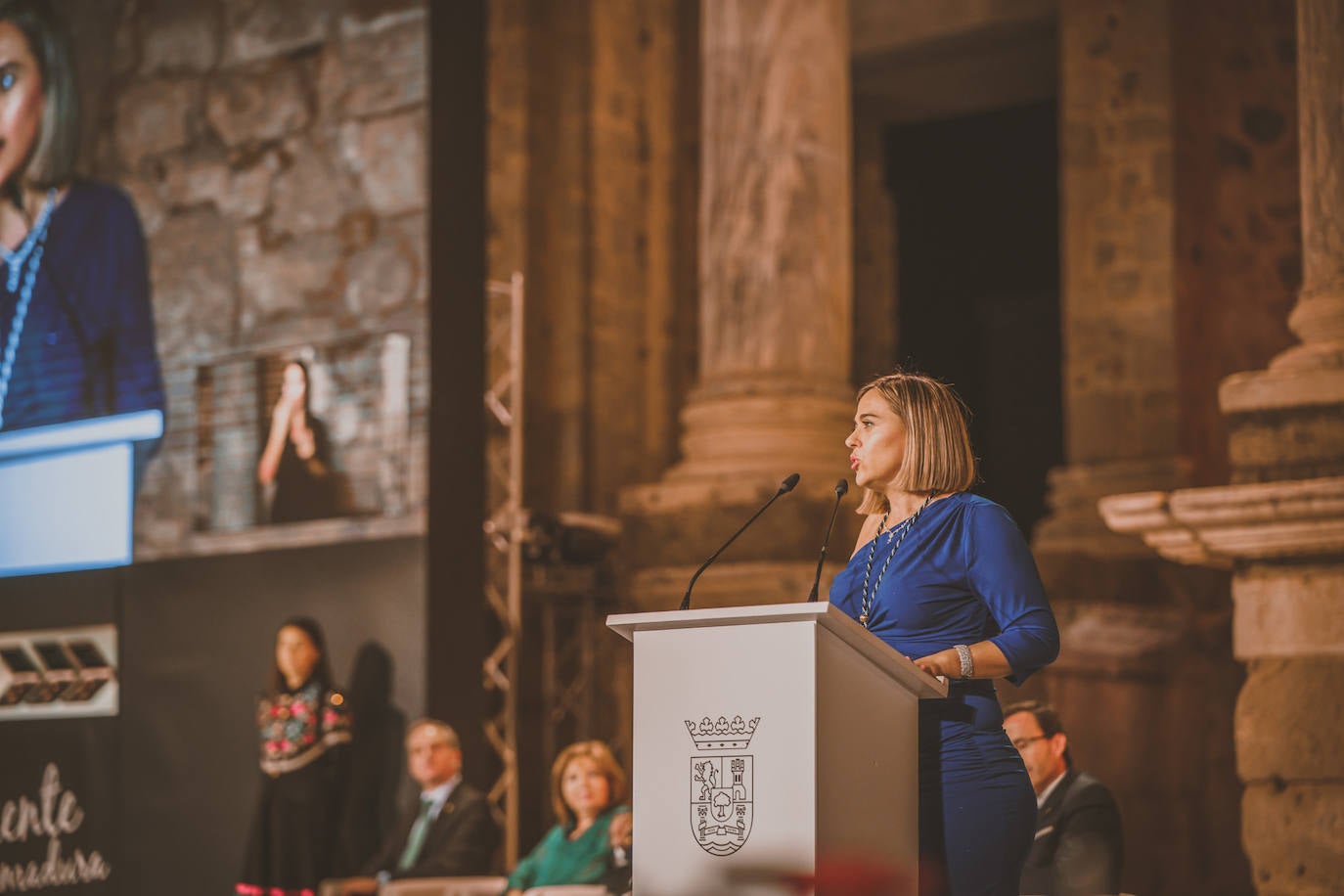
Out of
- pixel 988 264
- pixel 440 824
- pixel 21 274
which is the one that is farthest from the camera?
pixel 988 264

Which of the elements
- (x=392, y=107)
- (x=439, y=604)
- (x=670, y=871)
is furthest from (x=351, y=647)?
(x=670, y=871)

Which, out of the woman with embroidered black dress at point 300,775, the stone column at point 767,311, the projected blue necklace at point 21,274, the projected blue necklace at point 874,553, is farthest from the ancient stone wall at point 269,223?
the projected blue necklace at point 874,553

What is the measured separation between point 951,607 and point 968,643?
0.06 metres

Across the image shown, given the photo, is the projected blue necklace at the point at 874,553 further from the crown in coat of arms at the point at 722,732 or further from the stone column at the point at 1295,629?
the stone column at the point at 1295,629

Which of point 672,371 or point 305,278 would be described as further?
point 672,371

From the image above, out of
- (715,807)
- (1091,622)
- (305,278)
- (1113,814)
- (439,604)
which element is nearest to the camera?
(715,807)

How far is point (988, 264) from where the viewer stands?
13242 mm

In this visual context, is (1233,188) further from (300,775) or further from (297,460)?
(300,775)

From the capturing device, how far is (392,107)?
23.8 feet

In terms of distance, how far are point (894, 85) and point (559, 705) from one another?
14.9 feet

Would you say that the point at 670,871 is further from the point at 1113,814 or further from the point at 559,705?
the point at 559,705

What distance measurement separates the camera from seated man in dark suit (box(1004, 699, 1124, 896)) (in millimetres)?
4328

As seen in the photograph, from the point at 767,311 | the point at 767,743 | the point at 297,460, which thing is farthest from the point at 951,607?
the point at 767,311

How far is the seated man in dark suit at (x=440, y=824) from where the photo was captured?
6.43 m
